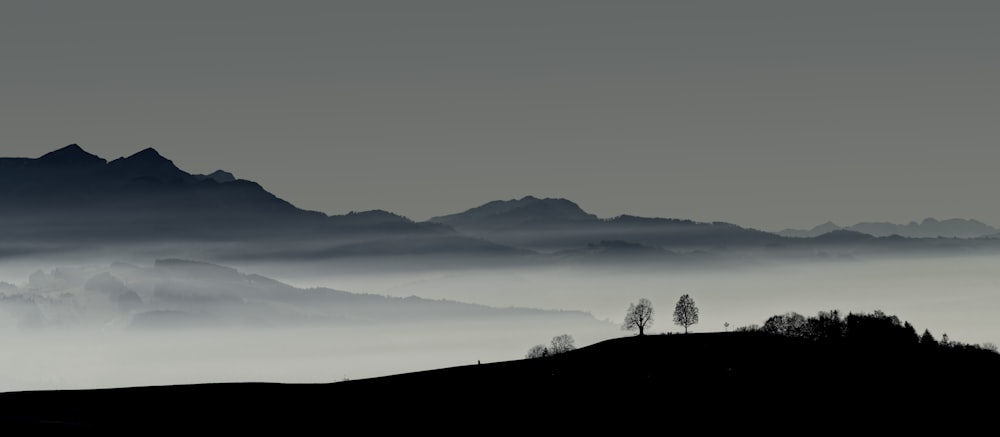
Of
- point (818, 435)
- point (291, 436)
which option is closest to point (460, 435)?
point (291, 436)

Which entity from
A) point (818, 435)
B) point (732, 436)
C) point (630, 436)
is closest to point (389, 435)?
point (630, 436)

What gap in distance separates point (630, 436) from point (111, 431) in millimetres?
76026

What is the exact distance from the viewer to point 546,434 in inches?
7869

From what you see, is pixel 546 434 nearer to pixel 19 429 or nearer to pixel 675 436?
pixel 675 436

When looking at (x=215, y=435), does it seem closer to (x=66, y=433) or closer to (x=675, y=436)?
(x=66, y=433)

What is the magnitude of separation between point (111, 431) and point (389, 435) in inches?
1596

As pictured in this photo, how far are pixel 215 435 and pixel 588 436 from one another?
179 ft

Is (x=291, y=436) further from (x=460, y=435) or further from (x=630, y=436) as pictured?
(x=630, y=436)

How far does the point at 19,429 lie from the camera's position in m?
196

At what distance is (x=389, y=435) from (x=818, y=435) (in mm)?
63196

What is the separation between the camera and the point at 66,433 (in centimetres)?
19338

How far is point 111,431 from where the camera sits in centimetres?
19800

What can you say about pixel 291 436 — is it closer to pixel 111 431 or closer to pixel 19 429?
pixel 111 431

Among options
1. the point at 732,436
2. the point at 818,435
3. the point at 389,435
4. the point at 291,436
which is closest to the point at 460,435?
the point at 389,435
